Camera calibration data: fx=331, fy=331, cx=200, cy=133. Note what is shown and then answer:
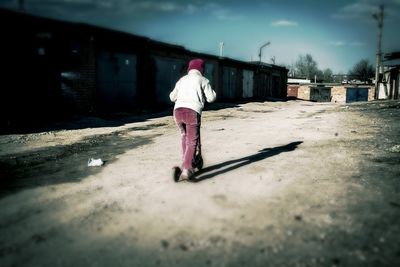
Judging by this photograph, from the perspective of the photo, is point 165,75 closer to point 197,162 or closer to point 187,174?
point 197,162

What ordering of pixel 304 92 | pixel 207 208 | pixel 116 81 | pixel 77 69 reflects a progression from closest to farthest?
pixel 207 208, pixel 77 69, pixel 116 81, pixel 304 92

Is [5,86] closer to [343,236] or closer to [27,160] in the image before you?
[27,160]

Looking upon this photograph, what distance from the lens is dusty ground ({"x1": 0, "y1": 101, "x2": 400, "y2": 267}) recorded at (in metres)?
2.65

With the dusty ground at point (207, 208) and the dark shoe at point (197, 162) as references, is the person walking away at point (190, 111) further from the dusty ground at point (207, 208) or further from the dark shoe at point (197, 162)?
the dusty ground at point (207, 208)

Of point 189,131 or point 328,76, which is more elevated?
point 328,76

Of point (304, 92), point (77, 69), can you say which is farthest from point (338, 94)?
point (77, 69)

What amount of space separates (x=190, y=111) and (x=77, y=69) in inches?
400

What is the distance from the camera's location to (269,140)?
7980 mm

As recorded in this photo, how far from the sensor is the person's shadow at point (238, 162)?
4.84 m

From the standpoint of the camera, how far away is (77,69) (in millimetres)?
13289

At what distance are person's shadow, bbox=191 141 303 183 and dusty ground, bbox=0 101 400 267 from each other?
20mm

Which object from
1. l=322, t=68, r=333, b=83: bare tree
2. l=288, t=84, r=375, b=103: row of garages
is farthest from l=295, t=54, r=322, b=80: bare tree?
l=288, t=84, r=375, b=103: row of garages

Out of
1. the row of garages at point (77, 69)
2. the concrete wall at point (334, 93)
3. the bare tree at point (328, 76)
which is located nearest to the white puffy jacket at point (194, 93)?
the row of garages at point (77, 69)

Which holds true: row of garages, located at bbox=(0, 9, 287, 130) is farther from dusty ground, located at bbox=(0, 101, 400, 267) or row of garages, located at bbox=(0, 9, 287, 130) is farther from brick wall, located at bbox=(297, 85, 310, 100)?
brick wall, located at bbox=(297, 85, 310, 100)
